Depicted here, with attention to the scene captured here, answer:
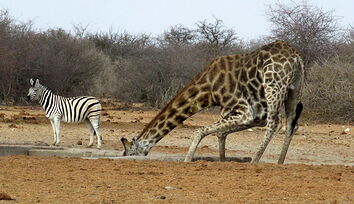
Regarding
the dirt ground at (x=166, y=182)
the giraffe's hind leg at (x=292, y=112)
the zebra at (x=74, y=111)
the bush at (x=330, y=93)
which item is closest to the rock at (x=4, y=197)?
the dirt ground at (x=166, y=182)

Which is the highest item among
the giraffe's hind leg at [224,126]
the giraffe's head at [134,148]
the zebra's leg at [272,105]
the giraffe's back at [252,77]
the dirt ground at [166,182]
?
the giraffe's back at [252,77]

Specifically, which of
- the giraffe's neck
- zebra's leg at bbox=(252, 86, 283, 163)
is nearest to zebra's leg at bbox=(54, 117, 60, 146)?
the giraffe's neck

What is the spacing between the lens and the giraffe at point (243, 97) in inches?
469

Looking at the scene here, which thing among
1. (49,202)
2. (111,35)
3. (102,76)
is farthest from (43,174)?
(111,35)

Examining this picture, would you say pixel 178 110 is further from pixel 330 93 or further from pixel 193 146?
pixel 330 93

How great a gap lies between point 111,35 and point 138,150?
4234 cm

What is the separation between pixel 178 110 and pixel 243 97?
1053mm

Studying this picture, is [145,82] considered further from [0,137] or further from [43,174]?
[43,174]

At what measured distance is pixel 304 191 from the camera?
797 centimetres

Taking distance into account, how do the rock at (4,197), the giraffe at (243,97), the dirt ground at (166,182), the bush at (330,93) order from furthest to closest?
the bush at (330,93) → the giraffe at (243,97) → the dirt ground at (166,182) → the rock at (4,197)

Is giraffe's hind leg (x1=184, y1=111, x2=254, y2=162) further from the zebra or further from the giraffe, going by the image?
the zebra

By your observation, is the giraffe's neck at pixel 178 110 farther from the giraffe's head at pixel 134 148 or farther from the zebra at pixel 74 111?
the zebra at pixel 74 111

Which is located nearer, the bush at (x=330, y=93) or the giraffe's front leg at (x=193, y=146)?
the giraffe's front leg at (x=193, y=146)

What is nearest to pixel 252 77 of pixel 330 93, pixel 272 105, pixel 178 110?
pixel 272 105
